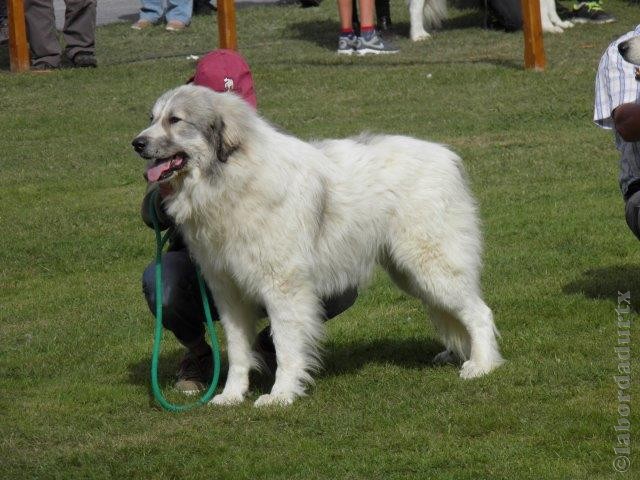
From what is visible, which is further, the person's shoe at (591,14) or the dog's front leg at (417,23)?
the person's shoe at (591,14)

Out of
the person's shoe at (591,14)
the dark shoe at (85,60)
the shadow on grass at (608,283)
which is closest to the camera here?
the shadow on grass at (608,283)

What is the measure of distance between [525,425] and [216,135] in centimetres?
170

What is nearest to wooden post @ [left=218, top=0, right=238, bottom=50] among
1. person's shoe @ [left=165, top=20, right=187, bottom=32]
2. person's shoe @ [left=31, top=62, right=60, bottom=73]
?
person's shoe @ [left=31, top=62, right=60, bottom=73]

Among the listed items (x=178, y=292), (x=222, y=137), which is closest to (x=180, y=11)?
(x=178, y=292)

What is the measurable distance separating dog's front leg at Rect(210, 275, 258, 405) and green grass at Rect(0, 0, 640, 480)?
119 millimetres

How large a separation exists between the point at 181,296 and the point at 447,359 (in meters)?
1.35

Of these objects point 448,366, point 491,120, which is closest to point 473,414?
point 448,366

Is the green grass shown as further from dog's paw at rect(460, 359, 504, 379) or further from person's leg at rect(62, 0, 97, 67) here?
person's leg at rect(62, 0, 97, 67)

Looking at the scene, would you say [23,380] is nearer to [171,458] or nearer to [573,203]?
[171,458]

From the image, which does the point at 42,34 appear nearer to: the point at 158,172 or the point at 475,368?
the point at 158,172

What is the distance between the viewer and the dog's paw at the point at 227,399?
530 cm

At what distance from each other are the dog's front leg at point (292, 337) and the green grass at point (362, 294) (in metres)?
0.11

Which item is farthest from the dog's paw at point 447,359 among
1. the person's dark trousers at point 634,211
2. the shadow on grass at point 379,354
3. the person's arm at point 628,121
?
the person's arm at point 628,121

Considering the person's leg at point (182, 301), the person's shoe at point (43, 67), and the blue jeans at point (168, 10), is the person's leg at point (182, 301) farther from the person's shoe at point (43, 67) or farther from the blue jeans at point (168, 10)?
the blue jeans at point (168, 10)
